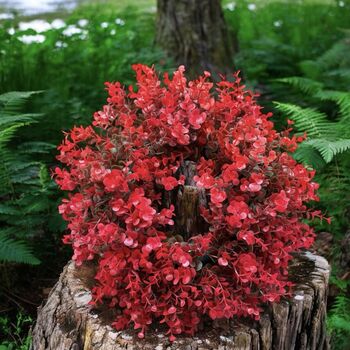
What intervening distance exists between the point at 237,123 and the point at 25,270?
2.05m

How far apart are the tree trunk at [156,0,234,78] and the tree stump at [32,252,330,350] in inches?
148

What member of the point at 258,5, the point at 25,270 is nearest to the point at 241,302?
the point at 25,270

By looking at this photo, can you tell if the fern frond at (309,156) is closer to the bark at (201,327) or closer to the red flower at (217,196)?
A: the bark at (201,327)

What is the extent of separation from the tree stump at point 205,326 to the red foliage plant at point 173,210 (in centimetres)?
6

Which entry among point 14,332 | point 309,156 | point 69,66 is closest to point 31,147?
point 14,332

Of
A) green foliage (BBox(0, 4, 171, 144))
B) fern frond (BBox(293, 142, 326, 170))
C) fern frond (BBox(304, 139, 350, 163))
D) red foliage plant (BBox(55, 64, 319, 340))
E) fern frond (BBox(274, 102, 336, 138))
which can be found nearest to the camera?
red foliage plant (BBox(55, 64, 319, 340))

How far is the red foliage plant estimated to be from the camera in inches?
88.3

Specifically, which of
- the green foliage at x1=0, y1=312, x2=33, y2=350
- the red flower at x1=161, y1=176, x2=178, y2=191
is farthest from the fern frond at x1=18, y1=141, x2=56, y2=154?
the red flower at x1=161, y1=176, x2=178, y2=191

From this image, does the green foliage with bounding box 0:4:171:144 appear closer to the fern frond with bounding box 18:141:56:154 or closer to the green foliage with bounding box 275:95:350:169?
the fern frond with bounding box 18:141:56:154

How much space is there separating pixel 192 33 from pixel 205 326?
4291 millimetres

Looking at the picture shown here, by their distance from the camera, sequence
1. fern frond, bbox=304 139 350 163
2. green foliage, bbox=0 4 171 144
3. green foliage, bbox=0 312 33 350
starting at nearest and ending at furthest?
green foliage, bbox=0 312 33 350 < fern frond, bbox=304 139 350 163 < green foliage, bbox=0 4 171 144

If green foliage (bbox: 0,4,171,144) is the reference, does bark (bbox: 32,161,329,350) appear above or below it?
below

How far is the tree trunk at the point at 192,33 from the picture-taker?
6.14m

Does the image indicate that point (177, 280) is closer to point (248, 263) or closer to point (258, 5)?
point (248, 263)
